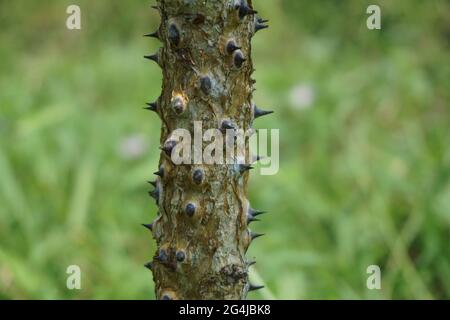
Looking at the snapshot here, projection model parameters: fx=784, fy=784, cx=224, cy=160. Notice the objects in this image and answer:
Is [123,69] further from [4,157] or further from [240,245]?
[240,245]

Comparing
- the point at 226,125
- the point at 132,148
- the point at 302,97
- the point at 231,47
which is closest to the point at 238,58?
the point at 231,47

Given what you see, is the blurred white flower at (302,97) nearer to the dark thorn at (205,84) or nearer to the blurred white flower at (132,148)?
the blurred white flower at (132,148)

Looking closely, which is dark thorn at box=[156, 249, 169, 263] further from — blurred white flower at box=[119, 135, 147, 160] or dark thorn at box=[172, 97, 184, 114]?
blurred white flower at box=[119, 135, 147, 160]


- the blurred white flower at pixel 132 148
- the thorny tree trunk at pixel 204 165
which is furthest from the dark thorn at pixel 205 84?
the blurred white flower at pixel 132 148

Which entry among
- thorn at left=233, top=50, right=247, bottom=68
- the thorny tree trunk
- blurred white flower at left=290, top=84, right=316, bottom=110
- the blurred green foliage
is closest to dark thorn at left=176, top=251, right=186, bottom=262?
the thorny tree trunk
